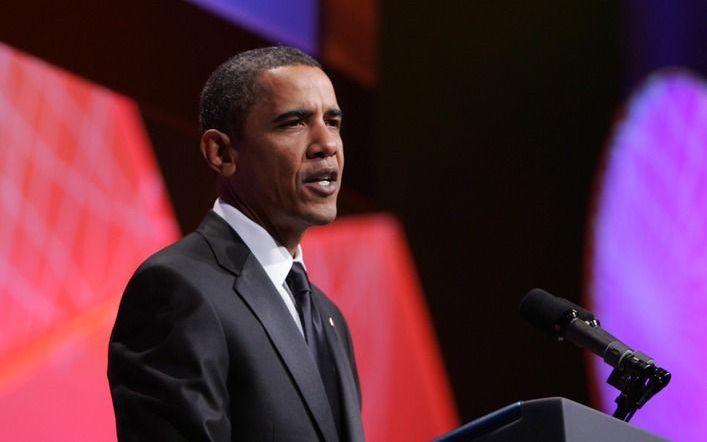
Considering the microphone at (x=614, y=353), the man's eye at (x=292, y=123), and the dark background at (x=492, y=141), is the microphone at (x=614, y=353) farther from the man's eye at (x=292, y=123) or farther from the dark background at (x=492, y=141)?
the dark background at (x=492, y=141)

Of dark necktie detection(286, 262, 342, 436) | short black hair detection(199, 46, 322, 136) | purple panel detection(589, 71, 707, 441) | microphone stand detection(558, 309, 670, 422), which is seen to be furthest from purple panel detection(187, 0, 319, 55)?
microphone stand detection(558, 309, 670, 422)

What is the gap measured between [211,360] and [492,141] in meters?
2.57

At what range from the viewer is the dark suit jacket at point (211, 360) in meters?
1.76

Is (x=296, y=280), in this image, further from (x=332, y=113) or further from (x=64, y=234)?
(x=64, y=234)

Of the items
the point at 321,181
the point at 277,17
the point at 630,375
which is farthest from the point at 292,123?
the point at 277,17

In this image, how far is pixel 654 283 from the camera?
3.76 m

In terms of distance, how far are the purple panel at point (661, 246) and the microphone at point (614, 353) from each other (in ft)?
6.11

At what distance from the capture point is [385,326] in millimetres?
4113

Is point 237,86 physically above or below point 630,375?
above

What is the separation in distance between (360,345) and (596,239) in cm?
92

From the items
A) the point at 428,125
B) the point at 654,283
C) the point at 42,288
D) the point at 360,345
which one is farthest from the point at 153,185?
the point at 654,283

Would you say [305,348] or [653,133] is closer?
[305,348]

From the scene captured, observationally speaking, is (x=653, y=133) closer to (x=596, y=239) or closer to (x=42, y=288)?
(x=596, y=239)

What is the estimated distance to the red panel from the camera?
4.02 meters
